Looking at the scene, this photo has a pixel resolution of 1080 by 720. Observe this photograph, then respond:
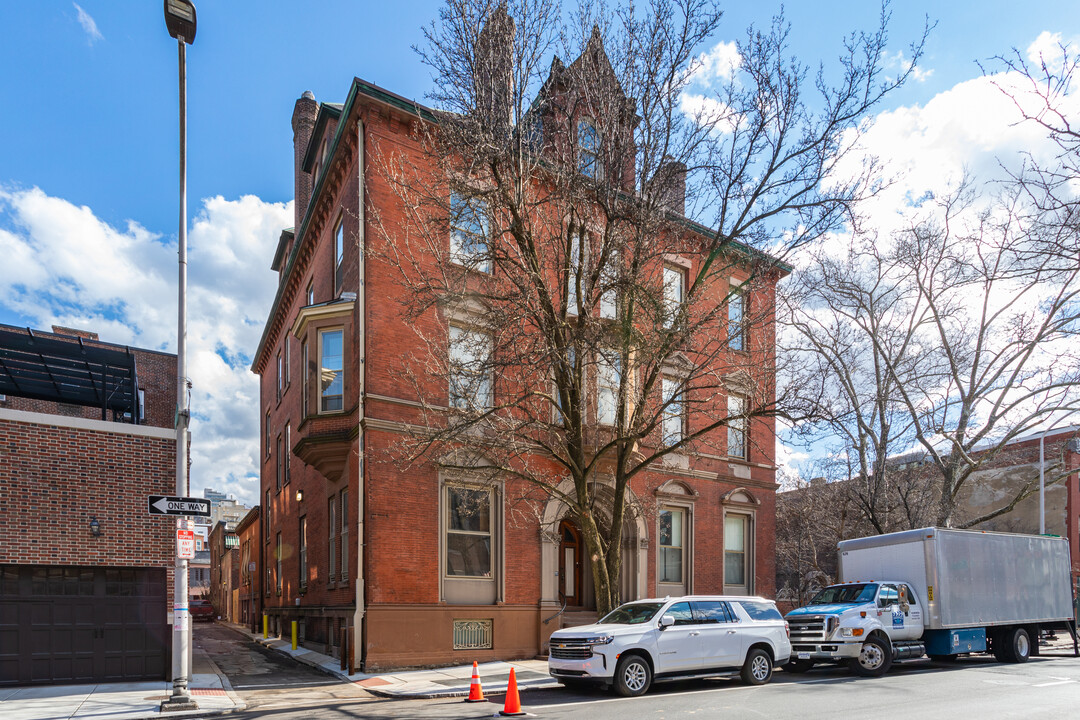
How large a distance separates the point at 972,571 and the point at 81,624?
61.6 feet

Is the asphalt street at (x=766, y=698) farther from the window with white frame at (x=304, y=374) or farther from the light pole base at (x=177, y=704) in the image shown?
the window with white frame at (x=304, y=374)

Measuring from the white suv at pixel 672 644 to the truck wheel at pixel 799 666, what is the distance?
1689 mm

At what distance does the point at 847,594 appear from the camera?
56.3 feet

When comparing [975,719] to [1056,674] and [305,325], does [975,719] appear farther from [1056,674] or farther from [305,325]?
[305,325]

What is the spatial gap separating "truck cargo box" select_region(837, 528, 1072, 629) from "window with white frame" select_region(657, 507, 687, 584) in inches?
203

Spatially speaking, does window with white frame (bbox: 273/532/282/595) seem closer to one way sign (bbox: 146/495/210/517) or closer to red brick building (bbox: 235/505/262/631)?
red brick building (bbox: 235/505/262/631)

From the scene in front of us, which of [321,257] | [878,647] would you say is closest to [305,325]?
[321,257]

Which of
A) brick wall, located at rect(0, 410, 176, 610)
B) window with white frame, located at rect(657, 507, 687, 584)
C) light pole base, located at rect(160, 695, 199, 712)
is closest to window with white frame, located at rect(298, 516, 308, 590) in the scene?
brick wall, located at rect(0, 410, 176, 610)

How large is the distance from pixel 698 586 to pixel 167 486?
606 inches

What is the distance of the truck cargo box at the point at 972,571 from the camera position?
56.4 ft

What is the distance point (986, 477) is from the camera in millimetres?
46406

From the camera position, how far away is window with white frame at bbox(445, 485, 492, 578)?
1845 centimetres

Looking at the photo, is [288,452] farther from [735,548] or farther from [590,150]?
[590,150]

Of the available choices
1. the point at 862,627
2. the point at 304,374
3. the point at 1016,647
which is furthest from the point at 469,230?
the point at 1016,647
